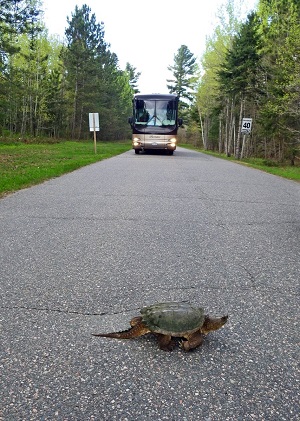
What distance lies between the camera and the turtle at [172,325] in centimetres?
199

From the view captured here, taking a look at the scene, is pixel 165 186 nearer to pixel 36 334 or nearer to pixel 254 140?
pixel 36 334

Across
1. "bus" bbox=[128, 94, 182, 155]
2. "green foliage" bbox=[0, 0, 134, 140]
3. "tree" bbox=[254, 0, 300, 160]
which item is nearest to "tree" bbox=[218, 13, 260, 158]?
"tree" bbox=[254, 0, 300, 160]

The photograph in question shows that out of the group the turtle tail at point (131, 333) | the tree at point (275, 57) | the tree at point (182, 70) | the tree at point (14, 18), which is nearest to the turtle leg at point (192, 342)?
the turtle tail at point (131, 333)

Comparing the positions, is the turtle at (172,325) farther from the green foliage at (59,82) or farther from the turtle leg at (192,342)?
the green foliage at (59,82)

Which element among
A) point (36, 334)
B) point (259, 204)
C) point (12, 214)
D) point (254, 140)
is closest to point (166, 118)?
point (259, 204)

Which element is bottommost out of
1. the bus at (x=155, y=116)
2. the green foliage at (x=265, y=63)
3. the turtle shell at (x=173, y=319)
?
the turtle shell at (x=173, y=319)

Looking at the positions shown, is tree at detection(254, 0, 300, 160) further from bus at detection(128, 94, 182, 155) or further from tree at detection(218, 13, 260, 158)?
bus at detection(128, 94, 182, 155)

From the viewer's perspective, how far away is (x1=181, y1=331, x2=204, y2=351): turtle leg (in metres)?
1.99

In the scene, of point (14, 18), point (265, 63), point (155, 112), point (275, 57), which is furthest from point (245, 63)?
point (14, 18)

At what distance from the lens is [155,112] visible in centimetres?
2067

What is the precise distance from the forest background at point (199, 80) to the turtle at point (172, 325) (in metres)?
15.6

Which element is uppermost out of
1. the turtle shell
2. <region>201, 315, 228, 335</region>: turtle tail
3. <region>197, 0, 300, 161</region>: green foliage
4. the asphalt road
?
<region>197, 0, 300, 161</region>: green foliage

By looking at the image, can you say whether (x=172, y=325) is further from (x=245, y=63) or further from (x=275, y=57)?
(x=245, y=63)

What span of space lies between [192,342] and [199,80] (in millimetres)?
44824
